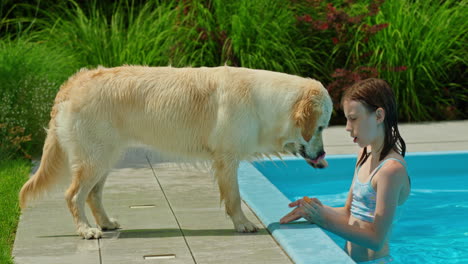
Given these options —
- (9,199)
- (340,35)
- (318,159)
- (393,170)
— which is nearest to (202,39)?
(340,35)

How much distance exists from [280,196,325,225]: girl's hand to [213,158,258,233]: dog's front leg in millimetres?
289

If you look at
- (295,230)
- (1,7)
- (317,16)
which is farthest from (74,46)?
(295,230)

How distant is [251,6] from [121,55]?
211 cm

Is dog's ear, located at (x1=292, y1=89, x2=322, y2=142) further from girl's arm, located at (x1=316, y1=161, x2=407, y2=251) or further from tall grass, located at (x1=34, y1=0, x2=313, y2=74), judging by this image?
tall grass, located at (x1=34, y1=0, x2=313, y2=74)

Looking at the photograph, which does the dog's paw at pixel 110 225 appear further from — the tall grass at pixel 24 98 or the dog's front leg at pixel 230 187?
the tall grass at pixel 24 98

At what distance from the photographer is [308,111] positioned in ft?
15.6

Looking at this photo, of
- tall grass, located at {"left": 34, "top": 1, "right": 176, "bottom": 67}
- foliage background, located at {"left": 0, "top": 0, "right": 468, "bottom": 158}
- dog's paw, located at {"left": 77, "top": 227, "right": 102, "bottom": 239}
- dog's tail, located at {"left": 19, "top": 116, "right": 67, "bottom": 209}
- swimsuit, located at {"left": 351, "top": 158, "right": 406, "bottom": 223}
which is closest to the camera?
swimsuit, located at {"left": 351, "top": 158, "right": 406, "bottom": 223}

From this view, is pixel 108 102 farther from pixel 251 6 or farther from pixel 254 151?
pixel 251 6

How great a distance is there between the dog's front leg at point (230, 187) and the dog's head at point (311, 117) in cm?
50

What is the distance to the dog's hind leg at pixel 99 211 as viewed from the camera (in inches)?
192

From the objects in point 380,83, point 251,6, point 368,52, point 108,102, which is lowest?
point 368,52

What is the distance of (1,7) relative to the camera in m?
12.1

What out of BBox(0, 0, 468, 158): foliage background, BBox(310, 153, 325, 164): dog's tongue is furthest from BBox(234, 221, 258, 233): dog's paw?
BBox(0, 0, 468, 158): foliage background

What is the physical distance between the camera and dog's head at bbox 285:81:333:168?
4750 millimetres
